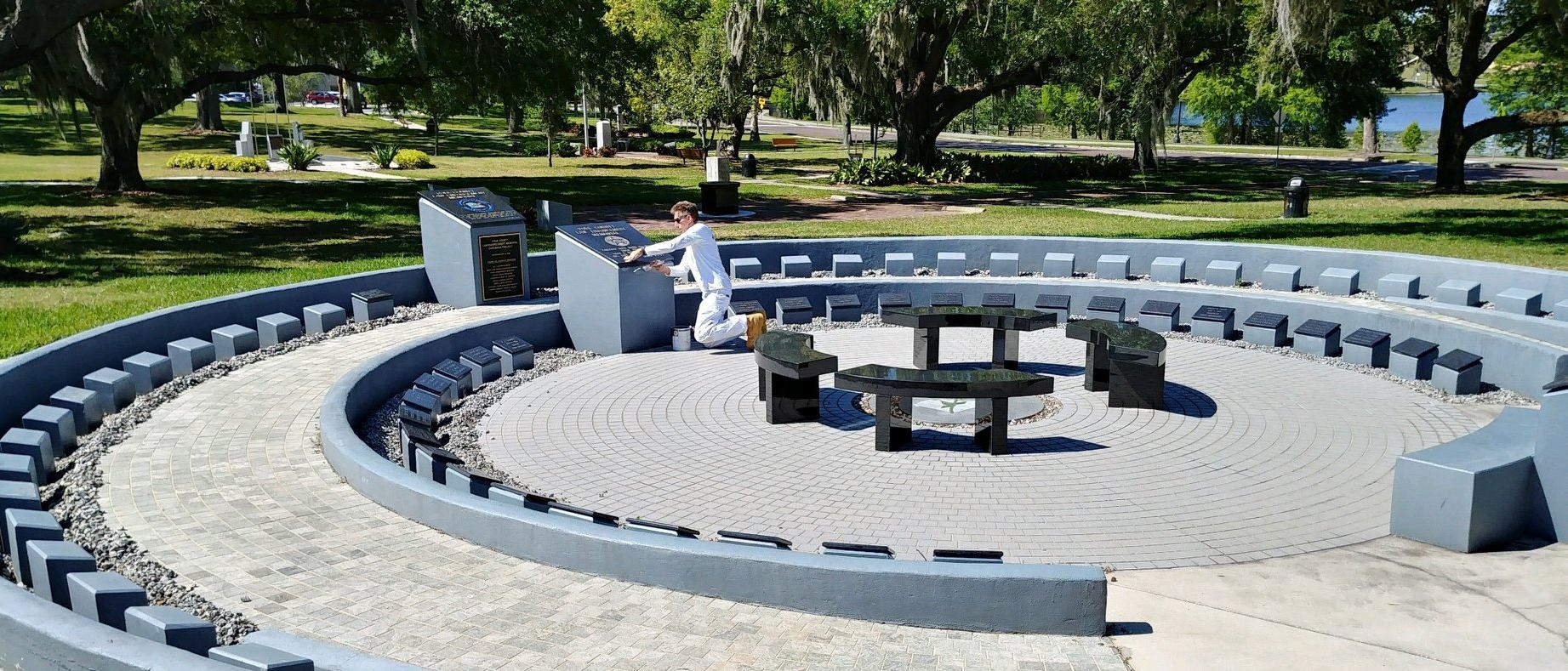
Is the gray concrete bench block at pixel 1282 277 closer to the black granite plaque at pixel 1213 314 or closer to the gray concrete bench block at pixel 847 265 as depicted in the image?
the black granite plaque at pixel 1213 314

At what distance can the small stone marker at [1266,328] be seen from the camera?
13547 mm

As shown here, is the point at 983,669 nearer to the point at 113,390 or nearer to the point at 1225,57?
the point at 113,390

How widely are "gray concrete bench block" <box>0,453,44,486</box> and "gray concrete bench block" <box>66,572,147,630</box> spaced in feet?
8.63

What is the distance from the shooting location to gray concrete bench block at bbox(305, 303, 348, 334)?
45.3 feet

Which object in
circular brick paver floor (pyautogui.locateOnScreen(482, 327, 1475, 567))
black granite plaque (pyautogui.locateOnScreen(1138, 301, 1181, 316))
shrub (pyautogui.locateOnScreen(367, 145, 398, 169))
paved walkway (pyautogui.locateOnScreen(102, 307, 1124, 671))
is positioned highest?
shrub (pyautogui.locateOnScreen(367, 145, 398, 169))

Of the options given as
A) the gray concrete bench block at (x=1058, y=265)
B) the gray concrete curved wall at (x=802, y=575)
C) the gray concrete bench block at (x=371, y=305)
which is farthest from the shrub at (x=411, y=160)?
the gray concrete curved wall at (x=802, y=575)

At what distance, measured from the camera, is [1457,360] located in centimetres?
1160

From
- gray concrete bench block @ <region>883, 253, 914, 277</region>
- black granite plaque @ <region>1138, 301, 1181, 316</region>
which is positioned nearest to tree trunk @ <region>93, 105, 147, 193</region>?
gray concrete bench block @ <region>883, 253, 914, 277</region>

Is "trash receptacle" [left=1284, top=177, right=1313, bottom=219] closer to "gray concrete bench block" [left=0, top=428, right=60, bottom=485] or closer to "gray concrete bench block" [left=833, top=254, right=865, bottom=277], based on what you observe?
"gray concrete bench block" [left=833, top=254, right=865, bottom=277]

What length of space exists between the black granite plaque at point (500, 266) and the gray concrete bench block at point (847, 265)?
4.77m

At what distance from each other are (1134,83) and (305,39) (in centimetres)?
2269

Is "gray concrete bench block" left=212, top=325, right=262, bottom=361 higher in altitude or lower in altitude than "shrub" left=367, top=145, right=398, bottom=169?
lower

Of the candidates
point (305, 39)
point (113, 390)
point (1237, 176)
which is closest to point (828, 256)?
point (113, 390)

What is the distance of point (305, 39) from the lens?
2817cm
